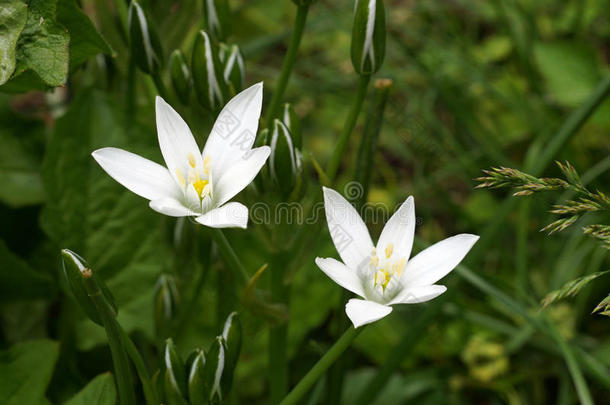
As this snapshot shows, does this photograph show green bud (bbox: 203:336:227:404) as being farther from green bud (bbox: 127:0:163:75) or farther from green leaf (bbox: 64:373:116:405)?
green bud (bbox: 127:0:163:75)

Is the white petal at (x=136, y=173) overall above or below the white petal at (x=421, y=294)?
above

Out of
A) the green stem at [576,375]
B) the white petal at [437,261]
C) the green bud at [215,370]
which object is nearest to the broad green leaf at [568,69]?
the green stem at [576,375]

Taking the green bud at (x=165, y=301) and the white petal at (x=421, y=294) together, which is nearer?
the white petal at (x=421, y=294)

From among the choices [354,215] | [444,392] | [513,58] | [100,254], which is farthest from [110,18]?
[513,58]

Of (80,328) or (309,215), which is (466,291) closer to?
(309,215)

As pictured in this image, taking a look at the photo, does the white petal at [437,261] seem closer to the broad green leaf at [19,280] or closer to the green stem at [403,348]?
the green stem at [403,348]

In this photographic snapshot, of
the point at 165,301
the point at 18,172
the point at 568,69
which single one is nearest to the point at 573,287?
the point at 165,301

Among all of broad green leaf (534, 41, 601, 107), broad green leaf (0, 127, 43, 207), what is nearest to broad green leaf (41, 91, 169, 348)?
broad green leaf (0, 127, 43, 207)
